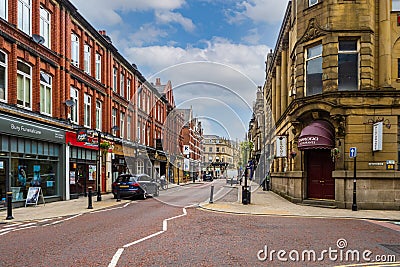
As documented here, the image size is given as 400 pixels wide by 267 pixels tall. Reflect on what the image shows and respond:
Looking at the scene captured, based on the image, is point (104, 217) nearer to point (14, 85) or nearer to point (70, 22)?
point (14, 85)

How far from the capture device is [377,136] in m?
19.9

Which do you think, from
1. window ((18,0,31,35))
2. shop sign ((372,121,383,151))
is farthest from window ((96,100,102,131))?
shop sign ((372,121,383,151))

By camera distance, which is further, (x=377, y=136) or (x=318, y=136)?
(x=318, y=136)

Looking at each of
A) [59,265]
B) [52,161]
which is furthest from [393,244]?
[52,161]

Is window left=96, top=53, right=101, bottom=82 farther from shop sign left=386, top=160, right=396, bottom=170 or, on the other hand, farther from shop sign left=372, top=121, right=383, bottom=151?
shop sign left=386, top=160, right=396, bottom=170

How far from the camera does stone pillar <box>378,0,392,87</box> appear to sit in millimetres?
20766

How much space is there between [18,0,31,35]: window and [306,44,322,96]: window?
48.6 feet

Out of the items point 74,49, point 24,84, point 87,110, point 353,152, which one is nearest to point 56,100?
point 24,84

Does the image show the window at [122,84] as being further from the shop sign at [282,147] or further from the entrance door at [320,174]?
the entrance door at [320,174]

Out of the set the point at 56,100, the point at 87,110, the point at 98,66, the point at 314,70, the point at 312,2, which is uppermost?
the point at 312,2

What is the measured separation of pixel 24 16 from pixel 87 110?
10.1 meters

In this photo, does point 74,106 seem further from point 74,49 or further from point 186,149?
point 186,149

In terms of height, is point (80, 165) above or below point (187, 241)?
above

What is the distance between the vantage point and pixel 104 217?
1648cm
